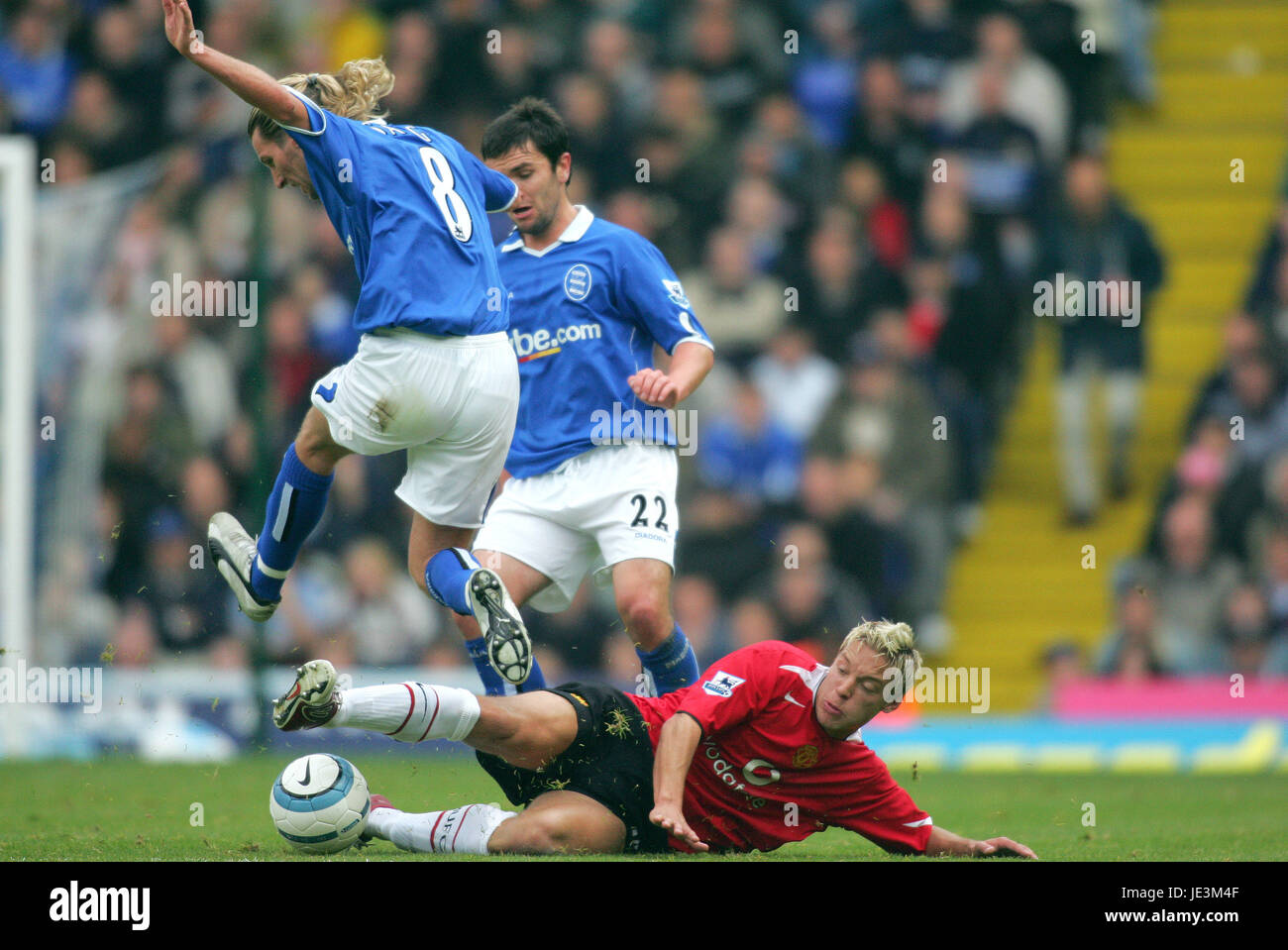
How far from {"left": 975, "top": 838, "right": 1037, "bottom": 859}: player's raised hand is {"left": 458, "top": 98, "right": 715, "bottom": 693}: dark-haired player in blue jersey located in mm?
1621

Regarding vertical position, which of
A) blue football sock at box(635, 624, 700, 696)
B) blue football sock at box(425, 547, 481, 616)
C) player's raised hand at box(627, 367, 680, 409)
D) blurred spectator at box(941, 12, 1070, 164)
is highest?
blurred spectator at box(941, 12, 1070, 164)

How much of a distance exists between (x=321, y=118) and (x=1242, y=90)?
11565mm

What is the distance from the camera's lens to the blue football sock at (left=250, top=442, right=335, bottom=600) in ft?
20.0

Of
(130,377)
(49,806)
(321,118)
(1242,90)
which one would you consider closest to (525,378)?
(321,118)

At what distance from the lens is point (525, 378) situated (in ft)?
23.0

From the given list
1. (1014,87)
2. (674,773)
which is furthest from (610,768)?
(1014,87)

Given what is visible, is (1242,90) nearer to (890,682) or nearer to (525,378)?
(525,378)

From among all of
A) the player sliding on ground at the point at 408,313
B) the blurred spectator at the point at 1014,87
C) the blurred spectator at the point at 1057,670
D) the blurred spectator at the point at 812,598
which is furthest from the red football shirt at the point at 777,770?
the blurred spectator at the point at 1014,87

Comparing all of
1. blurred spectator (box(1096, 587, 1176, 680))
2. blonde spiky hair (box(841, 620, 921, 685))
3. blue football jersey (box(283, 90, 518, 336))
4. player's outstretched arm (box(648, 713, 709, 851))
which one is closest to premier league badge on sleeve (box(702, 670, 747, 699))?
player's outstretched arm (box(648, 713, 709, 851))

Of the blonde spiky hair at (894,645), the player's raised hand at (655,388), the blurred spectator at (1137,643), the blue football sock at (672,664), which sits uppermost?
the player's raised hand at (655,388)

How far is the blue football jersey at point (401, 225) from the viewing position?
18.6 feet

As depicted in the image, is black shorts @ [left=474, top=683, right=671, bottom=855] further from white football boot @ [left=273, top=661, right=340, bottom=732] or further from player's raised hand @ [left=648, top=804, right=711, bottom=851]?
white football boot @ [left=273, top=661, right=340, bottom=732]

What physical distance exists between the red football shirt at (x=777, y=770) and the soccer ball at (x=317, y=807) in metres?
1.06

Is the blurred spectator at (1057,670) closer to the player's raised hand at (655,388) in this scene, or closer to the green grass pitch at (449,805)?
the green grass pitch at (449,805)
